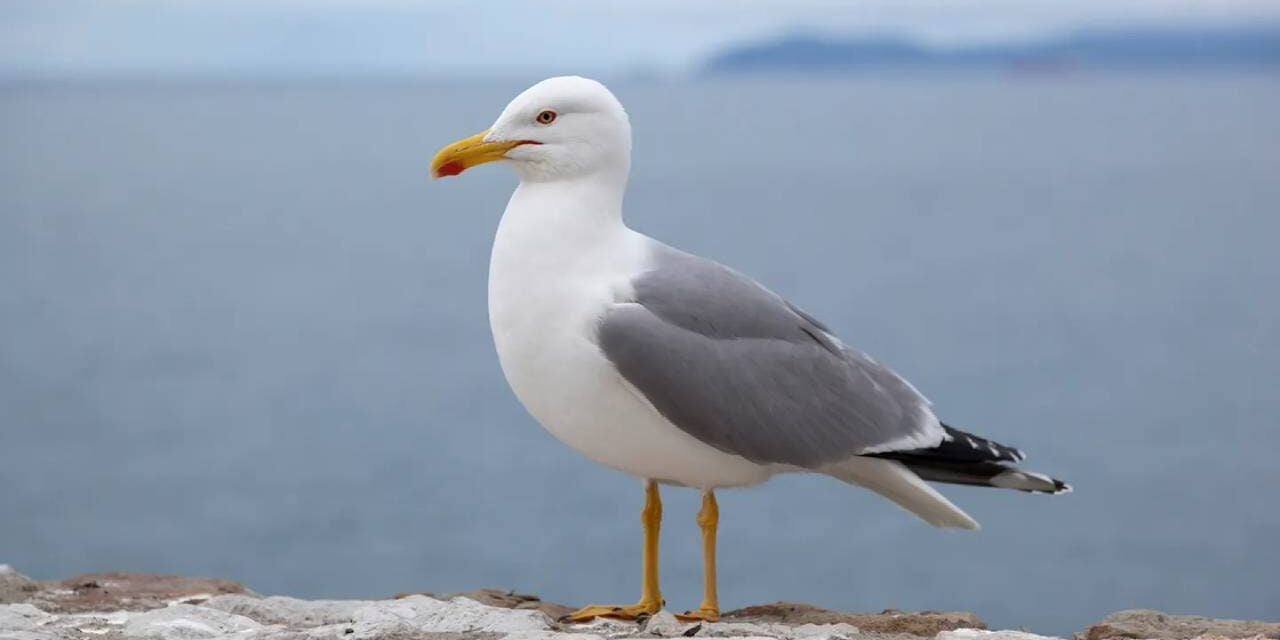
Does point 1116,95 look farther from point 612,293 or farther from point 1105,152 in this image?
point 612,293

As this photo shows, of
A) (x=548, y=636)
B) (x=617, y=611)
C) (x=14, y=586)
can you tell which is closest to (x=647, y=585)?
(x=617, y=611)

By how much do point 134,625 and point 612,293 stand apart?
64.2 inches

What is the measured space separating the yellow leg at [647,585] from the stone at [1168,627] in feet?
4.15

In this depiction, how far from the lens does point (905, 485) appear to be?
5.48 m

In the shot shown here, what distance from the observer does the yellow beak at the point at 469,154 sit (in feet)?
17.3

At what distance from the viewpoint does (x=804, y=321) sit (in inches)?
216

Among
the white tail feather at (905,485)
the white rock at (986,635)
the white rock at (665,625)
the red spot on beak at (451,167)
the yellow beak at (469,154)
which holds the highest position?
the yellow beak at (469,154)

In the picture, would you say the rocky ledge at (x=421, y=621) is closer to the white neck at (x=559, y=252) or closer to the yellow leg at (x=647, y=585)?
the yellow leg at (x=647, y=585)

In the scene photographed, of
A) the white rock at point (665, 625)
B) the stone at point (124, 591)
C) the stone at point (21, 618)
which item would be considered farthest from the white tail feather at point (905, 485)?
the stone at point (21, 618)

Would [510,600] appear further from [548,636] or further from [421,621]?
[548,636]

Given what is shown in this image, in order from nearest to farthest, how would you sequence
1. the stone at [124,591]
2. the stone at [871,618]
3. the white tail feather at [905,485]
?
the stone at [871,618] → the white tail feather at [905,485] → the stone at [124,591]

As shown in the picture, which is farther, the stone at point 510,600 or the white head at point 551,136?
the stone at point 510,600

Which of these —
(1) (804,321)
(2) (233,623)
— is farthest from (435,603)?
(1) (804,321)

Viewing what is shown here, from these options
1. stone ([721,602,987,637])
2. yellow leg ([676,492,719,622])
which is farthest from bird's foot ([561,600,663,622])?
stone ([721,602,987,637])
